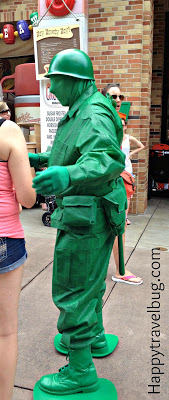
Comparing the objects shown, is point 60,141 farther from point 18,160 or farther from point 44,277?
point 44,277

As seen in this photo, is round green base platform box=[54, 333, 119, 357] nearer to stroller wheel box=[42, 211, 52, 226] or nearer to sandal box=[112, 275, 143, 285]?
sandal box=[112, 275, 143, 285]

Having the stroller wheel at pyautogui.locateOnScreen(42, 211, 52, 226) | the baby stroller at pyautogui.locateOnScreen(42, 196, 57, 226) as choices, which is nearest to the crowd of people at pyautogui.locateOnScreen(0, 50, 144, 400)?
the baby stroller at pyautogui.locateOnScreen(42, 196, 57, 226)

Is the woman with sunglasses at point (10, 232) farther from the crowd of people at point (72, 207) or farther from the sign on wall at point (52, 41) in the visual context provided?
the sign on wall at point (52, 41)

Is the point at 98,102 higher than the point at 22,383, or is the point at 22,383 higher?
the point at 98,102

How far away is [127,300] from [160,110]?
590cm

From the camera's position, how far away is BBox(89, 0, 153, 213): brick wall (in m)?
5.64

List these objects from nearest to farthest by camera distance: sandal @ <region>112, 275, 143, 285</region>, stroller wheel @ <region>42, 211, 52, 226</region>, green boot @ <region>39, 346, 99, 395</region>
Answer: green boot @ <region>39, 346, 99, 395</region>, sandal @ <region>112, 275, 143, 285</region>, stroller wheel @ <region>42, 211, 52, 226</region>

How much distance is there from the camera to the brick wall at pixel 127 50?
5.64 meters

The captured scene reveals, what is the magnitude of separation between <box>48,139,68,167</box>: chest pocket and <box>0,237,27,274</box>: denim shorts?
17.4 inches

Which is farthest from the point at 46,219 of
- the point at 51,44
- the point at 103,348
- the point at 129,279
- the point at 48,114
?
the point at 103,348

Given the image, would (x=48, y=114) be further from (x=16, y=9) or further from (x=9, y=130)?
(x=9, y=130)

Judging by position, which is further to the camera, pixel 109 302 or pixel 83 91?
pixel 109 302

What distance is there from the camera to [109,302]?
124 inches

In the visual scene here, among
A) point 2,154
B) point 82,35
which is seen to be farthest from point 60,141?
point 82,35
